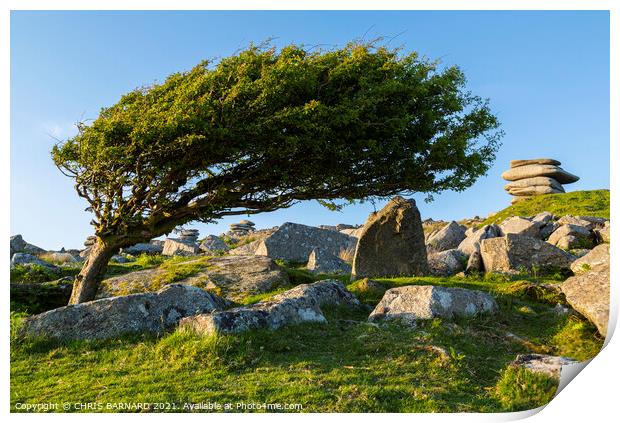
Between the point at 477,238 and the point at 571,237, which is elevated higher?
the point at 477,238

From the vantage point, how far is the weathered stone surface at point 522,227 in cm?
3544

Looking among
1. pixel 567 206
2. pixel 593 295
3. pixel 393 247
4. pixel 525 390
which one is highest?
pixel 567 206

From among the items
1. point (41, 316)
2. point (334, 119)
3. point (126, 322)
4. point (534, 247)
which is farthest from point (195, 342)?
point (534, 247)

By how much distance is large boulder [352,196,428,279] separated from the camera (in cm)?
2383

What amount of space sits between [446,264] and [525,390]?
51.5ft

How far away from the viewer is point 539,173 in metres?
64.3

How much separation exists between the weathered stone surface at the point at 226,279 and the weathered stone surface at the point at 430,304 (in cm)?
725

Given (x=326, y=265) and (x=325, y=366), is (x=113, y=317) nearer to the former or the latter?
(x=325, y=366)

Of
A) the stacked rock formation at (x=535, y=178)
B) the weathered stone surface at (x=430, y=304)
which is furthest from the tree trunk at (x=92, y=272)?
the stacked rock formation at (x=535, y=178)

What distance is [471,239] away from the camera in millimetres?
31891

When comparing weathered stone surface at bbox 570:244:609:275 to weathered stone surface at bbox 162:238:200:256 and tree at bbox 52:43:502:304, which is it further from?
weathered stone surface at bbox 162:238:200:256

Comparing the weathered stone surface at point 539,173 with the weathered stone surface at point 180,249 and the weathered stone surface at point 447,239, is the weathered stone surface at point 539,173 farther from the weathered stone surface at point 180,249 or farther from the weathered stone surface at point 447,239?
the weathered stone surface at point 180,249

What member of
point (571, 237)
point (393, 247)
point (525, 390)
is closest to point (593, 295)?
point (525, 390)
